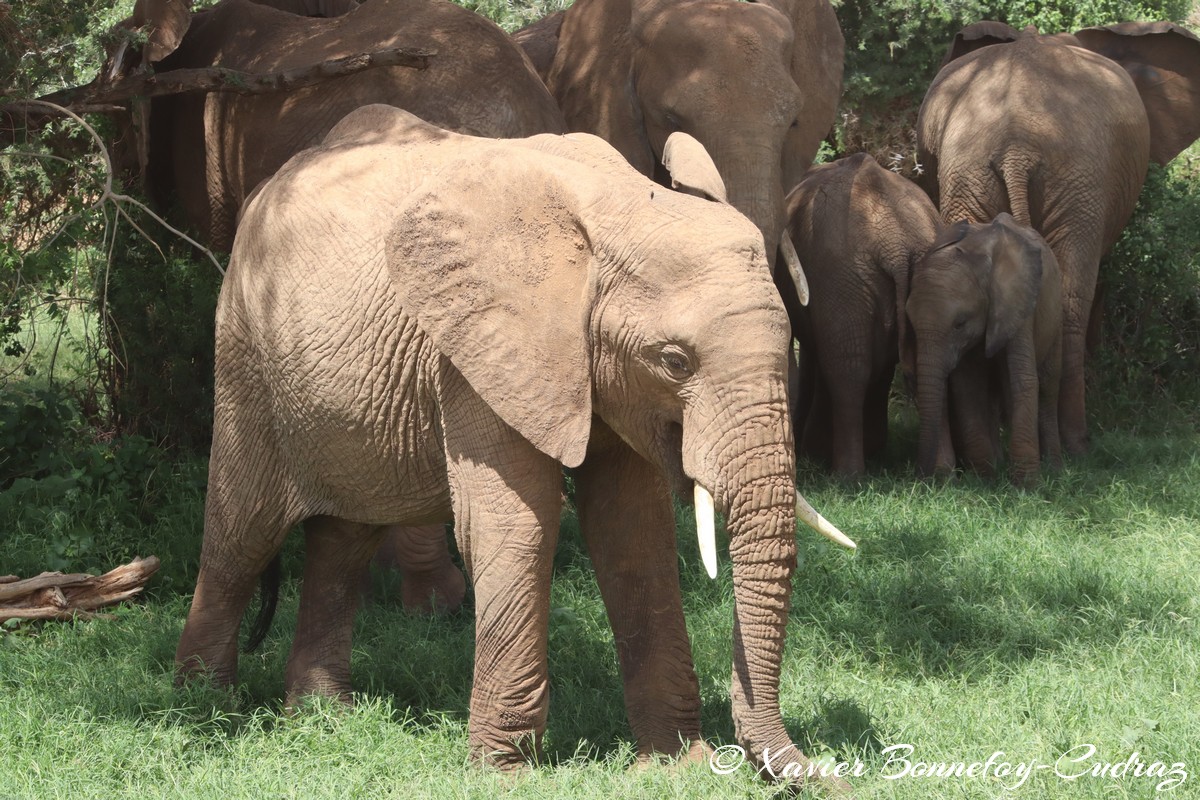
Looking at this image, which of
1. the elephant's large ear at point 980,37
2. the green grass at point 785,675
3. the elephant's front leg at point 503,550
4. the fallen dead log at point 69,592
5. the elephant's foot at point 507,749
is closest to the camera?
the elephant's front leg at point 503,550

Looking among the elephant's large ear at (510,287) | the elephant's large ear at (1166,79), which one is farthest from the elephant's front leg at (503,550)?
the elephant's large ear at (1166,79)

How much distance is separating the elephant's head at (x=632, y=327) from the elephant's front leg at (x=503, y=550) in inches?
7.3

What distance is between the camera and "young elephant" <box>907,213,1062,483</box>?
29.2 feet

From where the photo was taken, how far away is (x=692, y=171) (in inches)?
188

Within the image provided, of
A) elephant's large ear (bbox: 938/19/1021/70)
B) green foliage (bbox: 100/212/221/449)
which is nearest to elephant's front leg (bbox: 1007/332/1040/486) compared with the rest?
elephant's large ear (bbox: 938/19/1021/70)

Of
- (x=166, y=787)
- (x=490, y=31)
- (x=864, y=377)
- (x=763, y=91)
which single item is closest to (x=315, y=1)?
(x=490, y=31)

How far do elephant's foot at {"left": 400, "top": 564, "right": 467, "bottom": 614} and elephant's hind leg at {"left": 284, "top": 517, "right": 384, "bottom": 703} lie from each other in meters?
1.13

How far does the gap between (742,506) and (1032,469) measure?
508 centimetres

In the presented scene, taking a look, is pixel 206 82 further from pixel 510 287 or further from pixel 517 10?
pixel 517 10

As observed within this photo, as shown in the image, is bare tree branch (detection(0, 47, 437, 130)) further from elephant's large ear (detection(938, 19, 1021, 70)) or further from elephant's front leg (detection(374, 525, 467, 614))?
elephant's large ear (detection(938, 19, 1021, 70))

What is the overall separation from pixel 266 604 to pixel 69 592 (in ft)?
3.91

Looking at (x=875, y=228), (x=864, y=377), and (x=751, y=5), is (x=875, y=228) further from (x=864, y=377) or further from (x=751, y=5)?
→ (x=751, y=5)

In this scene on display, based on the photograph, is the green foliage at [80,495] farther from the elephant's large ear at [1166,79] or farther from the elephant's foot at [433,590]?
the elephant's large ear at [1166,79]

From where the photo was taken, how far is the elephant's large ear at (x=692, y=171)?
4.74 meters
